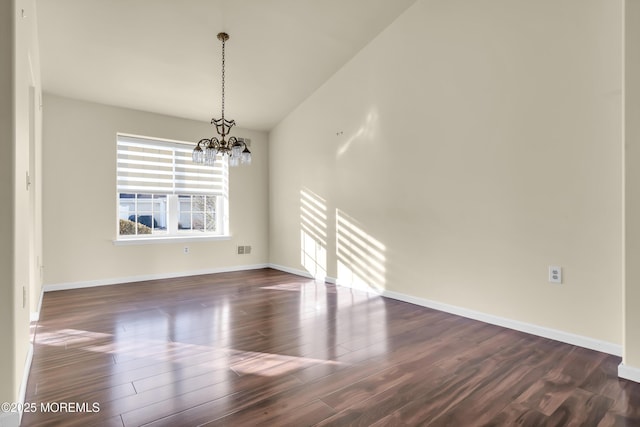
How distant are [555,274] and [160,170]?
5476mm

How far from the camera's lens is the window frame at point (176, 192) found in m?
5.36

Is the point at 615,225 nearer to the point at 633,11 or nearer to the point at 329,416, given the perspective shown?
the point at 633,11

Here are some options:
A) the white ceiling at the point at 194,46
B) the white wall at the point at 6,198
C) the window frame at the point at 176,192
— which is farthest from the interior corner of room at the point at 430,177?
the white ceiling at the point at 194,46

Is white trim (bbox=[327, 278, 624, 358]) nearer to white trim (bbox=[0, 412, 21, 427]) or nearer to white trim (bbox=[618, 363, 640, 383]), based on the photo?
white trim (bbox=[618, 363, 640, 383])

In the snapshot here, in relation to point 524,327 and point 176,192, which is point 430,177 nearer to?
point 524,327

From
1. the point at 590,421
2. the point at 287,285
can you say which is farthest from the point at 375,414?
the point at 287,285

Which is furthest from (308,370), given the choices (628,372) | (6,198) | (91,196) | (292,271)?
(91,196)

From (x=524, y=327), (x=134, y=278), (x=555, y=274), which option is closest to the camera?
(x=555, y=274)

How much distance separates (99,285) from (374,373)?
4428 millimetres

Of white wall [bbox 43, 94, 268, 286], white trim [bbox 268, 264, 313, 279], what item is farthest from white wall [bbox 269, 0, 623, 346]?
white wall [bbox 43, 94, 268, 286]

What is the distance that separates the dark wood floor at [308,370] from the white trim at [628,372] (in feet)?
0.19

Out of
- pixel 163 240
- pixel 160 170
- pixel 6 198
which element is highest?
pixel 160 170

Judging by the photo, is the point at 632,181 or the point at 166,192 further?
the point at 166,192

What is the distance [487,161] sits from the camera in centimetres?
352
